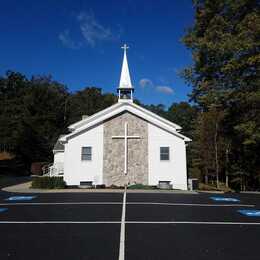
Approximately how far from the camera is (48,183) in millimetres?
21266

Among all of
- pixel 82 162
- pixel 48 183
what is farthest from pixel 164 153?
pixel 48 183

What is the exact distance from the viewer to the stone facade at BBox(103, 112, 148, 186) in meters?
22.7

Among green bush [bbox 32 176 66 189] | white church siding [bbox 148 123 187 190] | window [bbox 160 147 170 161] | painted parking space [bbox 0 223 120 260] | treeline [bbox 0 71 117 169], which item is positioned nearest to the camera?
painted parking space [bbox 0 223 120 260]

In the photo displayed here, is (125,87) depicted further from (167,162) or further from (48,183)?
(48,183)

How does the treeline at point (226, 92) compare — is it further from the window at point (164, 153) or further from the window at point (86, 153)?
the window at point (86, 153)

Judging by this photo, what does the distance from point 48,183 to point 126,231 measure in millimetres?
14426

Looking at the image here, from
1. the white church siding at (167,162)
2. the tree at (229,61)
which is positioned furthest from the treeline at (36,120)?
the tree at (229,61)

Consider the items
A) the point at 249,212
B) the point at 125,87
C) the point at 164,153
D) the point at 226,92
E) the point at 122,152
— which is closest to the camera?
the point at 249,212

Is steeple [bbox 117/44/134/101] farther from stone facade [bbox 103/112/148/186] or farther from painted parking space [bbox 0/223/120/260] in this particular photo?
painted parking space [bbox 0/223/120/260]

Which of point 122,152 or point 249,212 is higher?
point 122,152

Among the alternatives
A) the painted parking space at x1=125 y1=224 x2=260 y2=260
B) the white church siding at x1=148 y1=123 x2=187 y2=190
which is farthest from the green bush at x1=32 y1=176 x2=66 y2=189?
the painted parking space at x1=125 y1=224 x2=260 y2=260

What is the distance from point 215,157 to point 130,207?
1953 cm

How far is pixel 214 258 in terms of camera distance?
5957 millimetres

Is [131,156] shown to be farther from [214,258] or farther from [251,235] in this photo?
[214,258]
